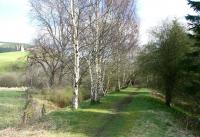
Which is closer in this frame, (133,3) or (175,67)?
(175,67)

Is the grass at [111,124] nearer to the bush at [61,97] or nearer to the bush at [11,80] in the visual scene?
the bush at [61,97]

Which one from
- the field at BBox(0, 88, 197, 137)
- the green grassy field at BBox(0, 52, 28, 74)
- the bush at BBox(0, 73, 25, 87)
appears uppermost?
the green grassy field at BBox(0, 52, 28, 74)

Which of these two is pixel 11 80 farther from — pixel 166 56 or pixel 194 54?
pixel 194 54

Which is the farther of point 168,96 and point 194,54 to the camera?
point 168,96

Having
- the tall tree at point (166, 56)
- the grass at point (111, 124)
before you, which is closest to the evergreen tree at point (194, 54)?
the grass at point (111, 124)

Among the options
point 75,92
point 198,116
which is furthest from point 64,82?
point 75,92

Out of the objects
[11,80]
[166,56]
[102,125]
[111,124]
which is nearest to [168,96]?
[166,56]

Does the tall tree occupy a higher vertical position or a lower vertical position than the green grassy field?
lower

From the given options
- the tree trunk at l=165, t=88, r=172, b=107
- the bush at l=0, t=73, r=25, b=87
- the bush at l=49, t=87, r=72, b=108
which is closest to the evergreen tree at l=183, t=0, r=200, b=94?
the tree trunk at l=165, t=88, r=172, b=107

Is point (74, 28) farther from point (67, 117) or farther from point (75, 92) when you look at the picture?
point (67, 117)

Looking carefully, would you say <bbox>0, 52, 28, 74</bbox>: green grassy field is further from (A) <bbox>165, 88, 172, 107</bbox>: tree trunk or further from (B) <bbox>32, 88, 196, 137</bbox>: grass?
(B) <bbox>32, 88, 196, 137</bbox>: grass

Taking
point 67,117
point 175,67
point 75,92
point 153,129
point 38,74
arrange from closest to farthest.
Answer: point 153,129 < point 67,117 < point 75,92 < point 175,67 < point 38,74

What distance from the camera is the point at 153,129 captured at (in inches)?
1060

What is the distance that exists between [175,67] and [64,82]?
26.3 metres
